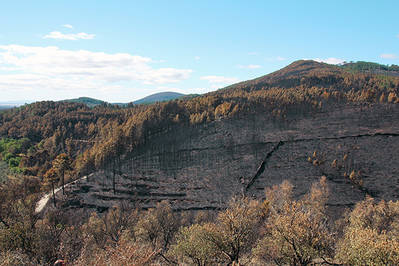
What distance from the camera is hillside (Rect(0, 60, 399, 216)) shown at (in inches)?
3204

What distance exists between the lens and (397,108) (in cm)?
13200

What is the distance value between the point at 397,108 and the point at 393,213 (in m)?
124

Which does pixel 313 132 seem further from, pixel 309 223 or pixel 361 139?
pixel 309 223

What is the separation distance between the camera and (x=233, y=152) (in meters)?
104

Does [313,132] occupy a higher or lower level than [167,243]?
higher

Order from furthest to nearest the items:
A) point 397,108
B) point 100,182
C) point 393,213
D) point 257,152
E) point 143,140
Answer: point 397,108 → point 143,140 → point 257,152 → point 100,182 → point 393,213

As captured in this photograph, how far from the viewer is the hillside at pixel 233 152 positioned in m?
81.4

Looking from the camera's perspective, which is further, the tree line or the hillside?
the hillside

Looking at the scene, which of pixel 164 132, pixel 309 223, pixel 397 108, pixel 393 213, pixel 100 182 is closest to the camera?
pixel 309 223

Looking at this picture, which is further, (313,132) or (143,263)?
(313,132)

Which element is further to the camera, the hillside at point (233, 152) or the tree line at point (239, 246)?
the hillside at point (233, 152)

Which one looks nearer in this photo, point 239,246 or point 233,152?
point 239,246

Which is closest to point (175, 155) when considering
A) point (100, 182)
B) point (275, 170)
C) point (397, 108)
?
point (100, 182)

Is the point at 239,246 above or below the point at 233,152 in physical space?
above
